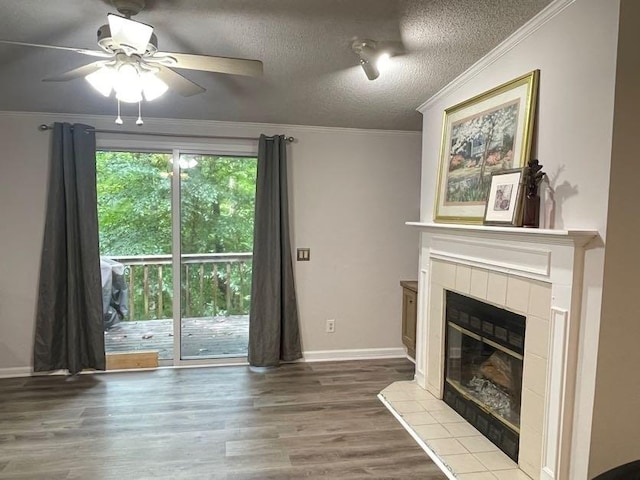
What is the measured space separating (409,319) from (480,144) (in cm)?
195

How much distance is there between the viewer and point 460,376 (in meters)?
2.93

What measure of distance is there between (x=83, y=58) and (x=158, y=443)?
2.40m

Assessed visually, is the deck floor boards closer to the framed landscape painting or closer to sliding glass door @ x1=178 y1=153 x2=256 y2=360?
sliding glass door @ x1=178 y1=153 x2=256 y2=360

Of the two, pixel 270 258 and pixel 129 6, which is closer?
pixel 129 6

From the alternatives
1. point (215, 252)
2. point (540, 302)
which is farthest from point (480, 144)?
point (215, 252)

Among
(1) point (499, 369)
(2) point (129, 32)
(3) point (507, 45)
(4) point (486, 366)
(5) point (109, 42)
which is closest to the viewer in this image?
(2) point (129, 32)

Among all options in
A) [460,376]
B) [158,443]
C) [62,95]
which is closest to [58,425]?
[158,443]

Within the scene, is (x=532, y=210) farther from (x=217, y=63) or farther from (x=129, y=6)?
(x=129, y=6)

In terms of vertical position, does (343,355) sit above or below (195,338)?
below

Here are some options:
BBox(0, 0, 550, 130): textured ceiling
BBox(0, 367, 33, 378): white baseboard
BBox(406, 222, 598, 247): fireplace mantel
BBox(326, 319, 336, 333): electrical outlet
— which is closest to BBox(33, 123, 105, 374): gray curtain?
BBox(0, 367, 33, 378): white baseboard

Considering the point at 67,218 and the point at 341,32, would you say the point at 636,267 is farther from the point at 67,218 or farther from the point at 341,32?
the point at 67,218

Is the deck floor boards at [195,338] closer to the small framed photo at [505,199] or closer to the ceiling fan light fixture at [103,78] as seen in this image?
the ceiling fan light fixture at [103,78]

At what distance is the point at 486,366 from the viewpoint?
2639 mm

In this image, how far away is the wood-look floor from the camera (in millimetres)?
2271
